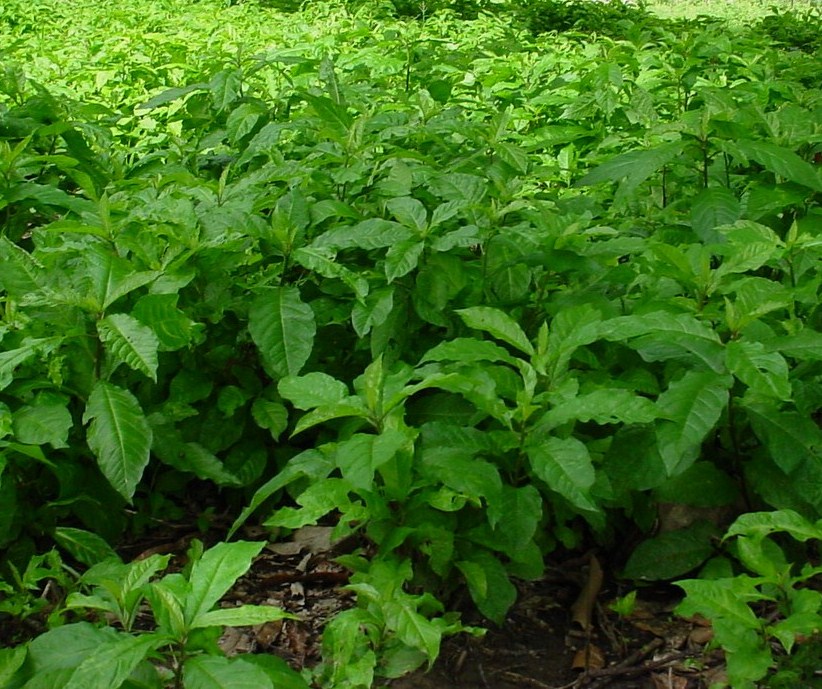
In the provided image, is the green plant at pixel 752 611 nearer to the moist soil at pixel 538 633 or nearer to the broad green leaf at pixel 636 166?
the moist soil at pixel 538 633

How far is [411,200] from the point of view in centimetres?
274

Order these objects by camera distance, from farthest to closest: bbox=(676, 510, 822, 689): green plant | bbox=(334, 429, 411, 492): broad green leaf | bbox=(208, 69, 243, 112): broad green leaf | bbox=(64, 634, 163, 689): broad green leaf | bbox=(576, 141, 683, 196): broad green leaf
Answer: bbox=(208, 69, 243, 112): broad green leaf < bbox=(576, 141, 683, 196): broad green leaf < bbox=(334, 429, 411, 492): broad green leaf < bbox=(676, 510, 822, 689): green plant < bbox=(64, 634, 163, 689): broad green leaf

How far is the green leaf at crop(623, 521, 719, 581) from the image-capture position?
7.42 feet

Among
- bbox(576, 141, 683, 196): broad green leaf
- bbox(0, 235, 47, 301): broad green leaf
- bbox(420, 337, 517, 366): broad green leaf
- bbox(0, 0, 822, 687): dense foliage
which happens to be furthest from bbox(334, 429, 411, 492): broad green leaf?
bbox(576, 141, 683, 196): broad green leaf

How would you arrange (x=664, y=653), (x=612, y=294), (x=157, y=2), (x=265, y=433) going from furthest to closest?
(x=157, y=2), (x=612, y=294), (x=265, y=433), (x=664, y=653)

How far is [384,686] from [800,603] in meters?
0.81

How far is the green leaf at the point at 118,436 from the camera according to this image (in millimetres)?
2197

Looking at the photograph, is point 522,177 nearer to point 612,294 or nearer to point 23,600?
point 612,294

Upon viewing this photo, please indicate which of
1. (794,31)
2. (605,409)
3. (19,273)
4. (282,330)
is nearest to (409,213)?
(282,330)

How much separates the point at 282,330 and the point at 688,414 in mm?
1006

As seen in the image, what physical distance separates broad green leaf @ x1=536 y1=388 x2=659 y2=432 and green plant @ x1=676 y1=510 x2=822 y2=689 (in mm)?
286

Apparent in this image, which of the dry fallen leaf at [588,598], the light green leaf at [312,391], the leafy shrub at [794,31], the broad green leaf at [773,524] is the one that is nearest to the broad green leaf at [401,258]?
the light green leaf at [312,391]

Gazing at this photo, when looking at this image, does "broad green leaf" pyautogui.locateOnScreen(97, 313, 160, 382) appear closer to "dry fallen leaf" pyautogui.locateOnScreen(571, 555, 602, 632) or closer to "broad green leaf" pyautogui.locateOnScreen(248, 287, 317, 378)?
"broad green leaf" pyautogui.locateOnScreen(248, 287, 317, 378)

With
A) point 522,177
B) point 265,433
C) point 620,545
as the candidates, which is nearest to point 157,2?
point 522,177
